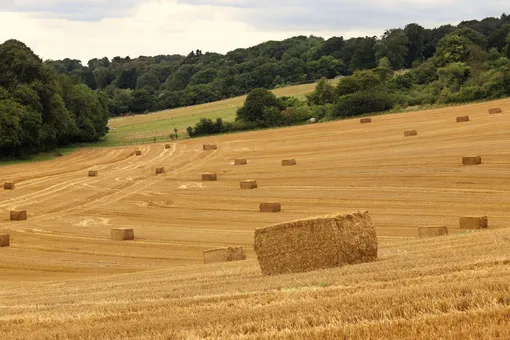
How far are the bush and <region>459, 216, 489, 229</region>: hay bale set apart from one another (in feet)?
147

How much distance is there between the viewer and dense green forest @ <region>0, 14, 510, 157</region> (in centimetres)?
7506

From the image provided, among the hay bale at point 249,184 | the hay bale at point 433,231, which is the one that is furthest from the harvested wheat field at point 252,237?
the hay bale at point 433,231

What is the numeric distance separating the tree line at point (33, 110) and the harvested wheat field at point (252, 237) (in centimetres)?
373

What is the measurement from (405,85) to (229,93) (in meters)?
48.9

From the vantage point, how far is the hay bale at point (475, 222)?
2969 cm

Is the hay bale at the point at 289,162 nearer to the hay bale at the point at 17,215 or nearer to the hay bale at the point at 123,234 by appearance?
the hay bale at the point at 17,215

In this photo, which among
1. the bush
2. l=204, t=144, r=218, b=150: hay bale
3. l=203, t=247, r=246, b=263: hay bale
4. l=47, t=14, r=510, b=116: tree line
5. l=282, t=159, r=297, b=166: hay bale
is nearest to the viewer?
l=203, t=247, r=246, b=263: hay bale

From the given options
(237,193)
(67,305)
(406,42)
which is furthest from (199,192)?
(406,42)

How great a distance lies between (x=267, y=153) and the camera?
5816 centimetres

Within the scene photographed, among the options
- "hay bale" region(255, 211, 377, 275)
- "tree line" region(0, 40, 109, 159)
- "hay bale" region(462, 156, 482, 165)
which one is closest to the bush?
"tree line" region(0, 40, 109, 159)

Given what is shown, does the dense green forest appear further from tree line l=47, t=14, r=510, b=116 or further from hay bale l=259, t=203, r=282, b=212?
hay bale l=259, t=203, r=282, b=212

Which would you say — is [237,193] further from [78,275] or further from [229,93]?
[229,93]

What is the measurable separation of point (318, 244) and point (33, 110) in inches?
2523

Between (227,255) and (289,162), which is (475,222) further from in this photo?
(289,162)
